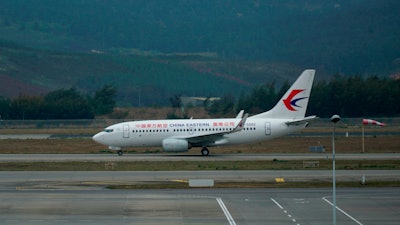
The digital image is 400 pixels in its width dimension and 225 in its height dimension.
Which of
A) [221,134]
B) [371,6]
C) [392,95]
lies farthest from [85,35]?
[221,134]

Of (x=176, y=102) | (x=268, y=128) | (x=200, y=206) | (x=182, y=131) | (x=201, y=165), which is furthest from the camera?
(x=176, y=102)

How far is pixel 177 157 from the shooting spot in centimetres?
5716

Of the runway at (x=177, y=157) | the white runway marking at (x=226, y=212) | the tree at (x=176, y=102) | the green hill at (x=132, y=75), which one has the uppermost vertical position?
the green hill at (x=132, y=75)

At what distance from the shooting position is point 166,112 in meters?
105

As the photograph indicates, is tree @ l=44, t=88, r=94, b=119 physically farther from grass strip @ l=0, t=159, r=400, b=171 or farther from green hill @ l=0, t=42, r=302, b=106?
grass strip @ l=0, t=159, r=400, b=171

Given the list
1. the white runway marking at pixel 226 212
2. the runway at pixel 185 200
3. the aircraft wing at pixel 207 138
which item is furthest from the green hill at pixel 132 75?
the white runway marking at pixel 226 212

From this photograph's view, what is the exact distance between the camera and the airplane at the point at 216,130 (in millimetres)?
58344

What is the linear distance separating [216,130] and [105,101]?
186 feet

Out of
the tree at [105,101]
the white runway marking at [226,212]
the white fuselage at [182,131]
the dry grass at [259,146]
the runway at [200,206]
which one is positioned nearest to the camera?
the white runway marking at [226,212]

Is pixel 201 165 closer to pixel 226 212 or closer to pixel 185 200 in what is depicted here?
pixel 185 200

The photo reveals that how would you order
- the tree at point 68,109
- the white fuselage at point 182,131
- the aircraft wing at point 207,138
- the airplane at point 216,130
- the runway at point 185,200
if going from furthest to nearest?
the tree at point 68,109
the white fuselage at point 182,131
the airplane at point 216,130
the aircraft wing at point 207,138
the runway at point 185,200

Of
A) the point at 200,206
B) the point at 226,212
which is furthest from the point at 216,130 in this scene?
the point at 226,212

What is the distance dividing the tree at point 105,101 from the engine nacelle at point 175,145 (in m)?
52.3

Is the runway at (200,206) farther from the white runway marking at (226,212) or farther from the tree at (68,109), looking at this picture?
the tree at (68,109)
